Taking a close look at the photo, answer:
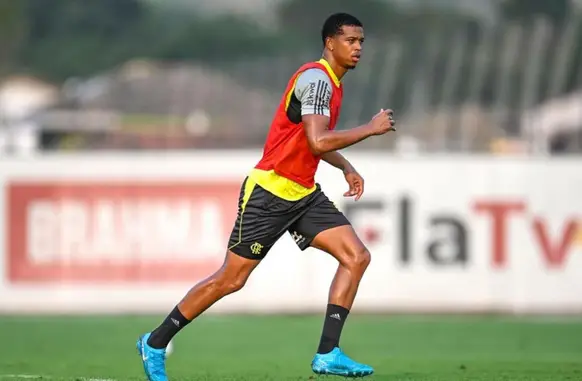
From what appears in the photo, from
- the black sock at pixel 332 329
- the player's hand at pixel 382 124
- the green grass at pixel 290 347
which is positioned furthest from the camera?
the green grass at pixel 290 347

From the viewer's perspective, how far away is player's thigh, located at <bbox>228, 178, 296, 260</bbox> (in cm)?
1049

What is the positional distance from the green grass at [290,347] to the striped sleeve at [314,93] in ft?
7.41

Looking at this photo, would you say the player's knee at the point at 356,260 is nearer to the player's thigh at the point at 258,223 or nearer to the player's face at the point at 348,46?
the player's thigh at the point at 258,223

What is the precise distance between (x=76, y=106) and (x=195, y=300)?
26.4 m

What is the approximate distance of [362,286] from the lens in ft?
69.2

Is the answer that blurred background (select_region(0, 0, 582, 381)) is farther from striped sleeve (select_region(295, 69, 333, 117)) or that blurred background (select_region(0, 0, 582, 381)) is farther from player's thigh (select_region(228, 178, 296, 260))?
striped sleeve (select_region(295, 69, 333, 117))

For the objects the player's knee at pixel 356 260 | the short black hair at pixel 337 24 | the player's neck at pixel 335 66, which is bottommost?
the player's knee at pixel 356 260

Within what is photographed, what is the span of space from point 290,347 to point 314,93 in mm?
7203

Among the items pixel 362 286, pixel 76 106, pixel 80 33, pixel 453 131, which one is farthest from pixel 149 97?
pixel 80 33

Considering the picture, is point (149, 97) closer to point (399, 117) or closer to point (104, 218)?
point (399, 117)

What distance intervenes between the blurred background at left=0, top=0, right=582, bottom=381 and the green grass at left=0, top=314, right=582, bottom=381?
0.05 m

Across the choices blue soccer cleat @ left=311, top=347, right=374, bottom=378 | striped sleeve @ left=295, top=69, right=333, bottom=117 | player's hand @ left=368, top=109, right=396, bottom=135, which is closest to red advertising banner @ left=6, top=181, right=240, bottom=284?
blue soccer cleat @ left=311, top=347, right=374, bottom=378

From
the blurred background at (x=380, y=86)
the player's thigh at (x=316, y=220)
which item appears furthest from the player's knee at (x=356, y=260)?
the blurred background at (x=380, y=86)

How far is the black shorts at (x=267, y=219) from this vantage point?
1049 centimetres
